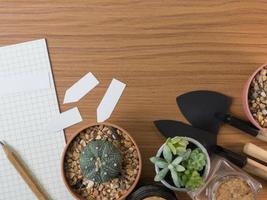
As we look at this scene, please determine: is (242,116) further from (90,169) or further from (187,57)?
(90,169)

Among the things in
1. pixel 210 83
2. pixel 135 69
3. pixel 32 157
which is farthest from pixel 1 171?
pixel 210 83

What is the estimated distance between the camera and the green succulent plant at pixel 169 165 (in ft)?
2.36

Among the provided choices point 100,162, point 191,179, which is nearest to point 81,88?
point 100,162

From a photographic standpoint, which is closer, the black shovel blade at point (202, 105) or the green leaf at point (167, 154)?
the green leaf at point (167, 154)

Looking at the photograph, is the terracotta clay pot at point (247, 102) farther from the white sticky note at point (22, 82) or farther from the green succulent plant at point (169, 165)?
the white sticky note at point (22, 82)

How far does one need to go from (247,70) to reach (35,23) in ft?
1.40

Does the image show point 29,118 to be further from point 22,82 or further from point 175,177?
point 175,177

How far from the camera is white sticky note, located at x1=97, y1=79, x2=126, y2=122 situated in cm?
87

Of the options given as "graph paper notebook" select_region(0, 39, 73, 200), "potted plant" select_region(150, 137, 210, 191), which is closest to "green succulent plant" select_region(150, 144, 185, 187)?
"potted plant" select_region(150, 137, 210, 191)

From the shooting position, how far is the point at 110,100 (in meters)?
0.87

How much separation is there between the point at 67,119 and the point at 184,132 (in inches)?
9.0

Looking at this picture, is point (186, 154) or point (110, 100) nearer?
point (186, 154)

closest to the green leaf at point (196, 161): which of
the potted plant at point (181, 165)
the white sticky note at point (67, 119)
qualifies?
the potted plant at point (181, 165)

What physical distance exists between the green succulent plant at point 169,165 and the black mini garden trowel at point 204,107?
154 mm
